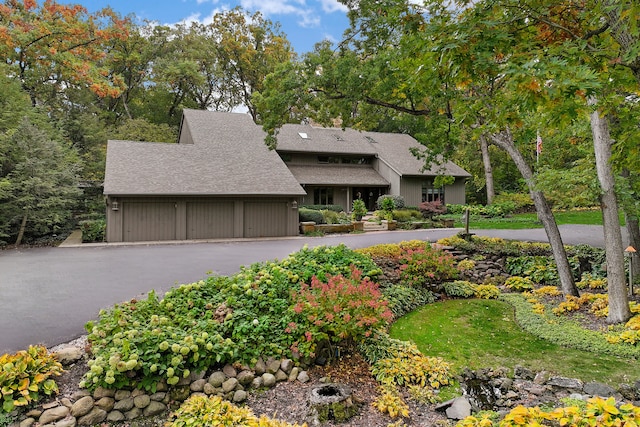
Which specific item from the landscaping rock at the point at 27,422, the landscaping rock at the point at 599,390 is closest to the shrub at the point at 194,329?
the landscaping rock at the point at 27,422

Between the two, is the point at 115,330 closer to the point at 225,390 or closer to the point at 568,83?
the point at 225,390

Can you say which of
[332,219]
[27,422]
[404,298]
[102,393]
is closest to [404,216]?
[332,219]

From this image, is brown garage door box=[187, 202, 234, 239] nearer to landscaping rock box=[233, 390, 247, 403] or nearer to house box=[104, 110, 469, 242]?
house box=[104, 110, 469, 242]

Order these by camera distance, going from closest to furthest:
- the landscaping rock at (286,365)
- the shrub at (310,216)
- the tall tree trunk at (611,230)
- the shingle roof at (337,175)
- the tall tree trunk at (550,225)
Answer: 1. the landscaping rock at (286,365)
2. the tall tree trunk at (611,230)
3. the tall tree trunk at (550,225)
4. the shrub at (310,216)
5. the shingle roof at (337,175)

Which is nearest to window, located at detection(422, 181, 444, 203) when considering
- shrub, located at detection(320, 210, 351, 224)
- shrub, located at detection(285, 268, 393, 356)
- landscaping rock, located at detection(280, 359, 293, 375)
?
shrub, located at detection(320, 210, 351, 224)

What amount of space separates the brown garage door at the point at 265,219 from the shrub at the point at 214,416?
12949 mm

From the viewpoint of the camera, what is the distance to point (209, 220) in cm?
1578

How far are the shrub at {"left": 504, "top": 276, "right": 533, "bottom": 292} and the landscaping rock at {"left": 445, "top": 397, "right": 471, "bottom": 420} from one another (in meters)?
5.43

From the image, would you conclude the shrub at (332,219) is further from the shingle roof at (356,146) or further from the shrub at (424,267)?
the shrub at (424,267)

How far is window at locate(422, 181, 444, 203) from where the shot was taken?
81.6 feet

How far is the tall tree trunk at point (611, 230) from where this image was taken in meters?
5.87

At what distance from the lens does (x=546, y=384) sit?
4246mm

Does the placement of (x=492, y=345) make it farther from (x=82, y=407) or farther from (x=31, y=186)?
(x=31, y=186)

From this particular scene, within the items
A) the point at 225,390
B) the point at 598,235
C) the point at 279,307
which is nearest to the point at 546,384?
the point at 279,307
